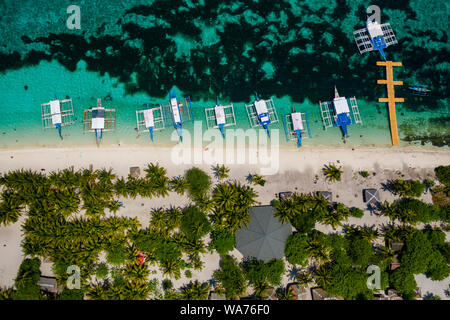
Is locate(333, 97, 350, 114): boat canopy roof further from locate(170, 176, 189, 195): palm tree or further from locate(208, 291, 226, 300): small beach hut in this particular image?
locate(208, 291, 226, 300): small beach hut

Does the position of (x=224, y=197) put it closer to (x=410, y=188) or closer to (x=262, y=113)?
(x=262, y=113)

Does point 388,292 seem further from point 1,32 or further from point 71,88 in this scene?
point 1,32

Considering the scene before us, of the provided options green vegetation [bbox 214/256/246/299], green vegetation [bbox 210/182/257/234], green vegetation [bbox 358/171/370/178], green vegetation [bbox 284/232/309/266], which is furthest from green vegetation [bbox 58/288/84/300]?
green vegetation [bbox 358/171/370/178]

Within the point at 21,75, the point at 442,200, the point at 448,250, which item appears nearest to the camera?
the point at 448,250

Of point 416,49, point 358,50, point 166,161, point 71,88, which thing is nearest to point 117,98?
point 71,88

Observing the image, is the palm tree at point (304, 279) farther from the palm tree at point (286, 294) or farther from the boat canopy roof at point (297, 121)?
the boat canopy roof at point (297, 121)

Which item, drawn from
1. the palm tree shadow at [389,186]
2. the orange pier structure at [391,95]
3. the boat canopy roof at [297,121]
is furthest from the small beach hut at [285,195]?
the orange pier structure at [391,95]
